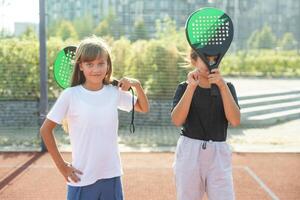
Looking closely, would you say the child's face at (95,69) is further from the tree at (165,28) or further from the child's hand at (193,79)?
the tree at (165,28)

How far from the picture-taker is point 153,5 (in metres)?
9.48

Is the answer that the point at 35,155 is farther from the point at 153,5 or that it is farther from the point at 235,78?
the point at 235,78

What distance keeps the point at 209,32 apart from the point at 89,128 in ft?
2.62

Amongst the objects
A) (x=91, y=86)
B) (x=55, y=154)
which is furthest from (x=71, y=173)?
(x=91, y=86)

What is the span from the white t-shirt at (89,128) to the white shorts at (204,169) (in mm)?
401

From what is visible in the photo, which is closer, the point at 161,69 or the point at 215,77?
the point at 215,77

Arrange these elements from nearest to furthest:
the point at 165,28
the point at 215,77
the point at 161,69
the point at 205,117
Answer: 1. the point at 215,77
2. the point at 205,117
3. the point at 161,69
4. the point at 165,28

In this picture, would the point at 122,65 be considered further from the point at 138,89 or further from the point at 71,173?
the point at 71,173

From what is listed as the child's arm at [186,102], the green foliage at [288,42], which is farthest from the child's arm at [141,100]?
the green foliage at [288,42]

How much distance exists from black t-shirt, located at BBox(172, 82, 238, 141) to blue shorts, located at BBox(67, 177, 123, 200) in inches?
19.8

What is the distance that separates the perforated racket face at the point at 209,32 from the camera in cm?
248

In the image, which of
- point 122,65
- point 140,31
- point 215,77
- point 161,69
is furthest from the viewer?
point 140,31

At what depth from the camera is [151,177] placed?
5.18 metres

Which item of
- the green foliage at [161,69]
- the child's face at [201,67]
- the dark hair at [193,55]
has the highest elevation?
the dark hair at [193,55]
